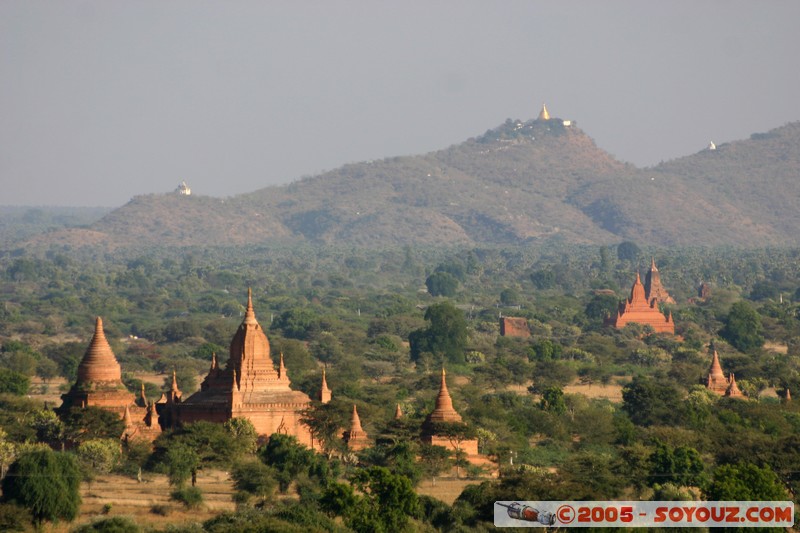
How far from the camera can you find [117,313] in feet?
534

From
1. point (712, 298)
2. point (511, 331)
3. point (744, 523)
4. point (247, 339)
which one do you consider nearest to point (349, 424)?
point (247, 339)

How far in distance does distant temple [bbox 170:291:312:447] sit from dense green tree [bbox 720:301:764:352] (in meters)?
61.2

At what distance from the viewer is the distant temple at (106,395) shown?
224 ft

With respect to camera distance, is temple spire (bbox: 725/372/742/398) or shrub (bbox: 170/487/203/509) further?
temple spire (bbox: 725/372/742/398)

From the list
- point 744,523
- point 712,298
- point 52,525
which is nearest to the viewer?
point 744,523

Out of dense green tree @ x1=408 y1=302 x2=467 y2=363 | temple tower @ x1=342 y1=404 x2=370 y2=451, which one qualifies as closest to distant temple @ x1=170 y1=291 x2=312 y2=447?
temple tower @ x1=342 y1=404 x2=370 y2=451

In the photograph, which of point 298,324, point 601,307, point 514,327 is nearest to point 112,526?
point 298,324

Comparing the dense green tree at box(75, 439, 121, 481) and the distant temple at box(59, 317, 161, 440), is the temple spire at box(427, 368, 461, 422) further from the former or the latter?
the dense green tree at box(75, 439, 121, 481)

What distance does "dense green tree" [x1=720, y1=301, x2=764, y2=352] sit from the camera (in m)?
128

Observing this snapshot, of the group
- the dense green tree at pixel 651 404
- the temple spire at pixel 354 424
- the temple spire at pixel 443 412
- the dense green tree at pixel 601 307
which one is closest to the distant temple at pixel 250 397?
the temple spire at pixel 354 424

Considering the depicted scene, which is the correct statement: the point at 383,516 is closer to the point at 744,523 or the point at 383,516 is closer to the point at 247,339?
the point at 744,523

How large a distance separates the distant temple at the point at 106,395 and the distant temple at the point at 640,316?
69908 millimetres

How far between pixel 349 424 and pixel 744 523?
66.5 feet

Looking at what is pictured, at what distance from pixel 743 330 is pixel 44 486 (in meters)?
78.4
